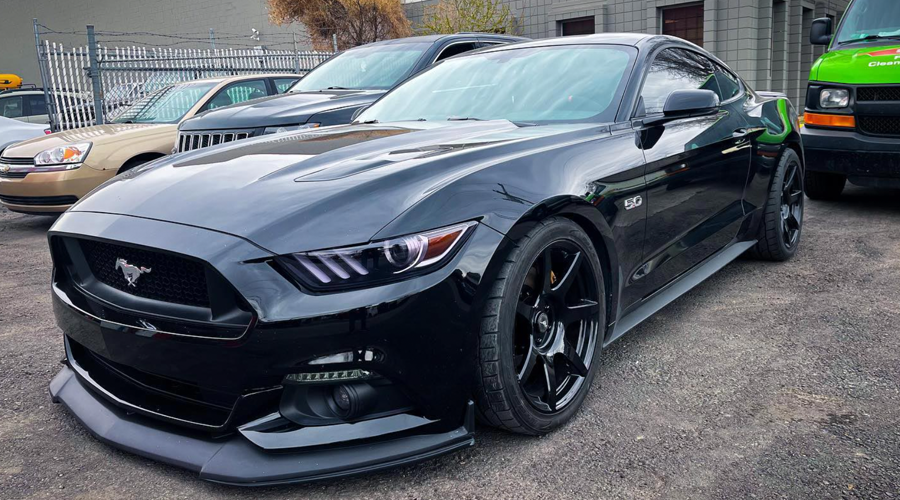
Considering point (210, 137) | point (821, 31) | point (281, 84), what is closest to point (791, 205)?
point (821, 31)

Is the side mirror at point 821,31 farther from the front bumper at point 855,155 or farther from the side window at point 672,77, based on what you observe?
the side window at point 672,77

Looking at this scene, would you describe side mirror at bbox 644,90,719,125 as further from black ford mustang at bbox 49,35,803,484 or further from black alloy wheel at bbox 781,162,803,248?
black alloy wheel at bbox 781,162,803,248

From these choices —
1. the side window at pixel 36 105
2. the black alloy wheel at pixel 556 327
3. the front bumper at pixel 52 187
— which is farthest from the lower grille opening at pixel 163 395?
the side window at pixel 36 105

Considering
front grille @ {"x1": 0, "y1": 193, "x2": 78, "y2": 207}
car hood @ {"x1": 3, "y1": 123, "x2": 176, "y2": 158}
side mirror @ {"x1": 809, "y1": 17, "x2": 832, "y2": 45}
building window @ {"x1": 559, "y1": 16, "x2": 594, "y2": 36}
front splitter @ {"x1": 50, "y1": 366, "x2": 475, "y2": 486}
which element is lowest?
front grille @ {"x1": 0, "y1": 193, "x2": 78, "y2": 207}

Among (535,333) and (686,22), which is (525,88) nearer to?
(535,333)

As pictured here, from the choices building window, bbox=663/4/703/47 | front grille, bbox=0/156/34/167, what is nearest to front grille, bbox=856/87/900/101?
front grille, bbox=0/156/34/167

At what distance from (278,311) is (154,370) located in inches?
19.5

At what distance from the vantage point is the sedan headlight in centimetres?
596

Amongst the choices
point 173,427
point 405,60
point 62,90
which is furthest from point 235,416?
point 62,90

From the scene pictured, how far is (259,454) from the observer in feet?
6.92


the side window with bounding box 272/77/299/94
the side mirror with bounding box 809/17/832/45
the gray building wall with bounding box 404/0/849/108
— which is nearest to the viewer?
the side mirror with bounding box 809/17/832/45

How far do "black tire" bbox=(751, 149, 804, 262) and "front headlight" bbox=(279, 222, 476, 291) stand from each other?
3.06 m

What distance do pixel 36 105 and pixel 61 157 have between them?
8592mm

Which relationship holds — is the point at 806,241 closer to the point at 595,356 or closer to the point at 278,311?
the point at 595,356
